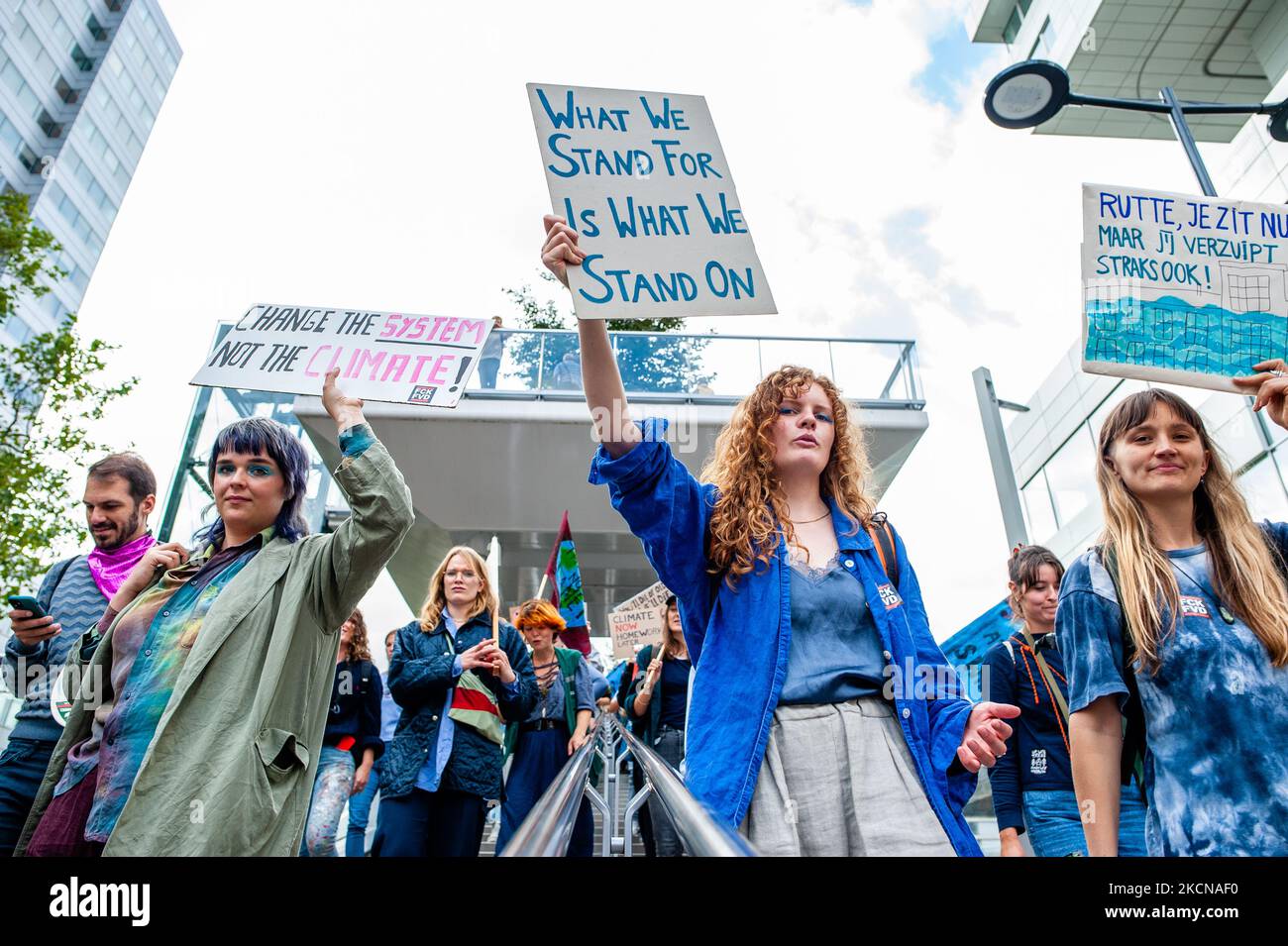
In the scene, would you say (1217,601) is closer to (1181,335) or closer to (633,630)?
(1181,335)

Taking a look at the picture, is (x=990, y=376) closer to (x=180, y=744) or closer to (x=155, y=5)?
(x=180, y=744)

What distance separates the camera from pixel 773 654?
183 cm

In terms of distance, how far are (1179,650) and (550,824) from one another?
59.1 inches

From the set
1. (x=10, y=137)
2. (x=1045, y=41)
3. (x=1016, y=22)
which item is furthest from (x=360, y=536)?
(x=10, y=137)

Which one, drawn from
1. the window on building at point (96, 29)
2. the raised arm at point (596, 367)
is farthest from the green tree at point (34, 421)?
the window on building at point (96, 29)

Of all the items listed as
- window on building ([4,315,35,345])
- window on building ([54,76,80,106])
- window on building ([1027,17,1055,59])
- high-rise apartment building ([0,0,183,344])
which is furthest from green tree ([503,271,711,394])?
window on building ([54,76,80,106])

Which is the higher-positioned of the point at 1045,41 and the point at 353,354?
the point at 1045,41

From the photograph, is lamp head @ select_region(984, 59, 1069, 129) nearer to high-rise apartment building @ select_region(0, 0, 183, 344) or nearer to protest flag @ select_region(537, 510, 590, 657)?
protest flag @ select_region(537, 510, 590, 657)

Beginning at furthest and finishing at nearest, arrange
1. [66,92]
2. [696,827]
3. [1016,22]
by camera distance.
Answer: [66,92], [1016,22], [696,827]

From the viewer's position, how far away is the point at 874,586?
6.49 ft

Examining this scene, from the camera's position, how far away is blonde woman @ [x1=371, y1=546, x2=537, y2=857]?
384 cm

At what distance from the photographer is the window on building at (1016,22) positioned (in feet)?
69.8
